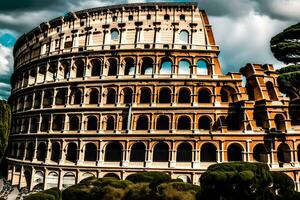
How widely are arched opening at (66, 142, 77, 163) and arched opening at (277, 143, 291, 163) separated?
21.4m

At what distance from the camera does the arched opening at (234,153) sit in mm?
25867

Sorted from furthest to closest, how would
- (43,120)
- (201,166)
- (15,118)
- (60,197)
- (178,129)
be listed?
(15,118), (43,120), (178,129), (201,166), (60,197)

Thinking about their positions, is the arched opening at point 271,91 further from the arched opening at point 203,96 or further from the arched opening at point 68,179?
the arched opening at point 68,179

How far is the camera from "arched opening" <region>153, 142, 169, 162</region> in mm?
26031

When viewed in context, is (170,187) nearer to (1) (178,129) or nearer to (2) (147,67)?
(1) (178,129)

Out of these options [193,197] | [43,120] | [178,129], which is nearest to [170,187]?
[193,197]

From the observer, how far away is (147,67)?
30703mm

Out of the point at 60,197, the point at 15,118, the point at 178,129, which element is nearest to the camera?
the point at 60,197

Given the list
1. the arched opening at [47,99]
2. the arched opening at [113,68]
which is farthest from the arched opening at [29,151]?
the arched opening at [113,68]

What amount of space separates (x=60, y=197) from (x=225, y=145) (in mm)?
15831

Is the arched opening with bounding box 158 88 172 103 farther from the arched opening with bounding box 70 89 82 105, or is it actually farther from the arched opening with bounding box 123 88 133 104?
the arched opening with bounding box 70 89 82 105

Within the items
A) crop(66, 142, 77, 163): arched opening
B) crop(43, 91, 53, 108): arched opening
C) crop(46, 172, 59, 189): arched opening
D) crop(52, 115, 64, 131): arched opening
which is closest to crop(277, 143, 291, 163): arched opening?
crop(66, 142, 77, 163): arched opening

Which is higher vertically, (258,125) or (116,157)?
(258,125)

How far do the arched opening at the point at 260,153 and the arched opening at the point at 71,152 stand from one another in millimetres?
18938
